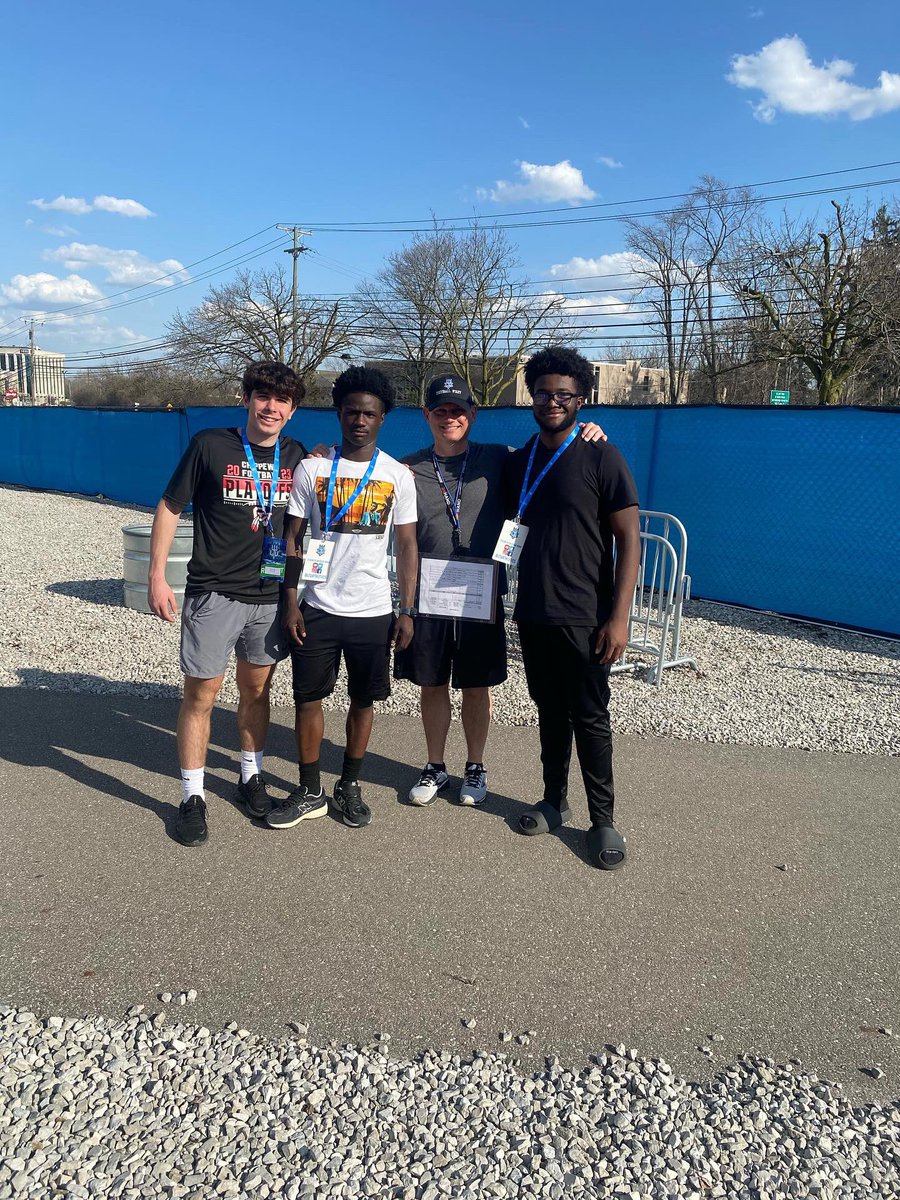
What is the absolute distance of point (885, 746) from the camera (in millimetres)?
4965

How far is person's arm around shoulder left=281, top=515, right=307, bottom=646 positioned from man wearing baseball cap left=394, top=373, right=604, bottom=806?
0.53 metres

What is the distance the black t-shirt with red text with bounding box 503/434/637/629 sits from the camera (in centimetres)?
338

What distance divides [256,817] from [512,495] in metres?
1.85

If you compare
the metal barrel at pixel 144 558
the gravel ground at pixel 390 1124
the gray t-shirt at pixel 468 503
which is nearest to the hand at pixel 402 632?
the gray t-shirt at pixel 468 503

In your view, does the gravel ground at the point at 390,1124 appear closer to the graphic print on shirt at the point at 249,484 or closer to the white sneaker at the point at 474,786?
the white sneaker at the point at 474,786

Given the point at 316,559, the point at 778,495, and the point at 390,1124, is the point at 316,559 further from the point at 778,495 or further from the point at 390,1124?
the point at 778,495

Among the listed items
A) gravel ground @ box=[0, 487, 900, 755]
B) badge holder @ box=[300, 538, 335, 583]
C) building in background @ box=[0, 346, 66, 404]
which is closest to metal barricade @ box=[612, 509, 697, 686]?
gravel ground @ box=[0, 487, 900, 755]

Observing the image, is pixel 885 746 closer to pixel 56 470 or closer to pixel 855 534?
pixel 855 534

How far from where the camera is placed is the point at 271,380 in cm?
351

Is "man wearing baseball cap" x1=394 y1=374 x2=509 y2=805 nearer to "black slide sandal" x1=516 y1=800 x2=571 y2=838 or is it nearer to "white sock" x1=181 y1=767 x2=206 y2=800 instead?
Result: "black slide sandal" x1=516 y1=800 x2=571 y2=838

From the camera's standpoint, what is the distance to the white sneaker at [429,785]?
3980 millimetres

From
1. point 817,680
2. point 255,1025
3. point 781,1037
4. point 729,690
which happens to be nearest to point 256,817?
point 255,1025

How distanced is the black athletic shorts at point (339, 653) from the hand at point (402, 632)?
0.13 feet

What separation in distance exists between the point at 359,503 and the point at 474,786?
1.50m
